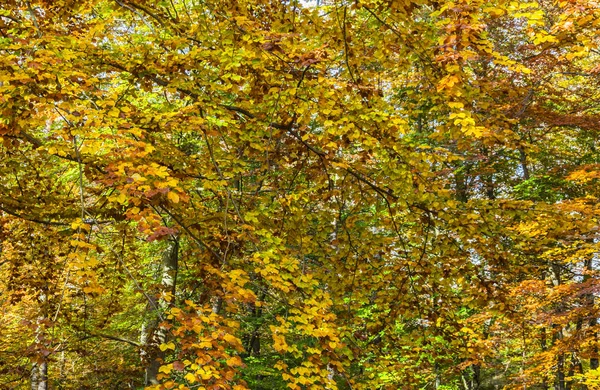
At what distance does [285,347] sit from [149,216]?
1369 mm

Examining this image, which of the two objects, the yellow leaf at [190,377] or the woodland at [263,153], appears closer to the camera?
the yellow leaf at [190,377]

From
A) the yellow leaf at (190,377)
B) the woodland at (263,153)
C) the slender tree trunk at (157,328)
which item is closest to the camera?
the yellow leaf at (190,377)

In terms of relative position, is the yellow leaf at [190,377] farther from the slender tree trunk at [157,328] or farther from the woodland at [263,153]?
the slender tree trunk at [157,328]

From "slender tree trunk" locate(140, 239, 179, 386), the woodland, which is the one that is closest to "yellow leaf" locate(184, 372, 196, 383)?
the woodland

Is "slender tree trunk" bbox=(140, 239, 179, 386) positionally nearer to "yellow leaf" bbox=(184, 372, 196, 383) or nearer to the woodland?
the woodland

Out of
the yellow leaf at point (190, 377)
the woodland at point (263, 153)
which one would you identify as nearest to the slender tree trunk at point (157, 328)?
the woodland at point (263, 153)

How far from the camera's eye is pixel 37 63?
312 centimetres

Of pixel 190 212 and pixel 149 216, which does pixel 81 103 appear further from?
pixel 190 212

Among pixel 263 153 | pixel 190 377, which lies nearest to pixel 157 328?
pixel 263 153

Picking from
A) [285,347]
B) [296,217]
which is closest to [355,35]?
[296,217]

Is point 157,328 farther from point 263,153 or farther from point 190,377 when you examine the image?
point 190,377

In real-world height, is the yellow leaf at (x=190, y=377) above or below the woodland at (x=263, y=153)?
below

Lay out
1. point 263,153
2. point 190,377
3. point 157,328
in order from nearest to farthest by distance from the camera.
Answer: point 190,377
point 157,328
point 263,153

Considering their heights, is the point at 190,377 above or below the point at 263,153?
below
